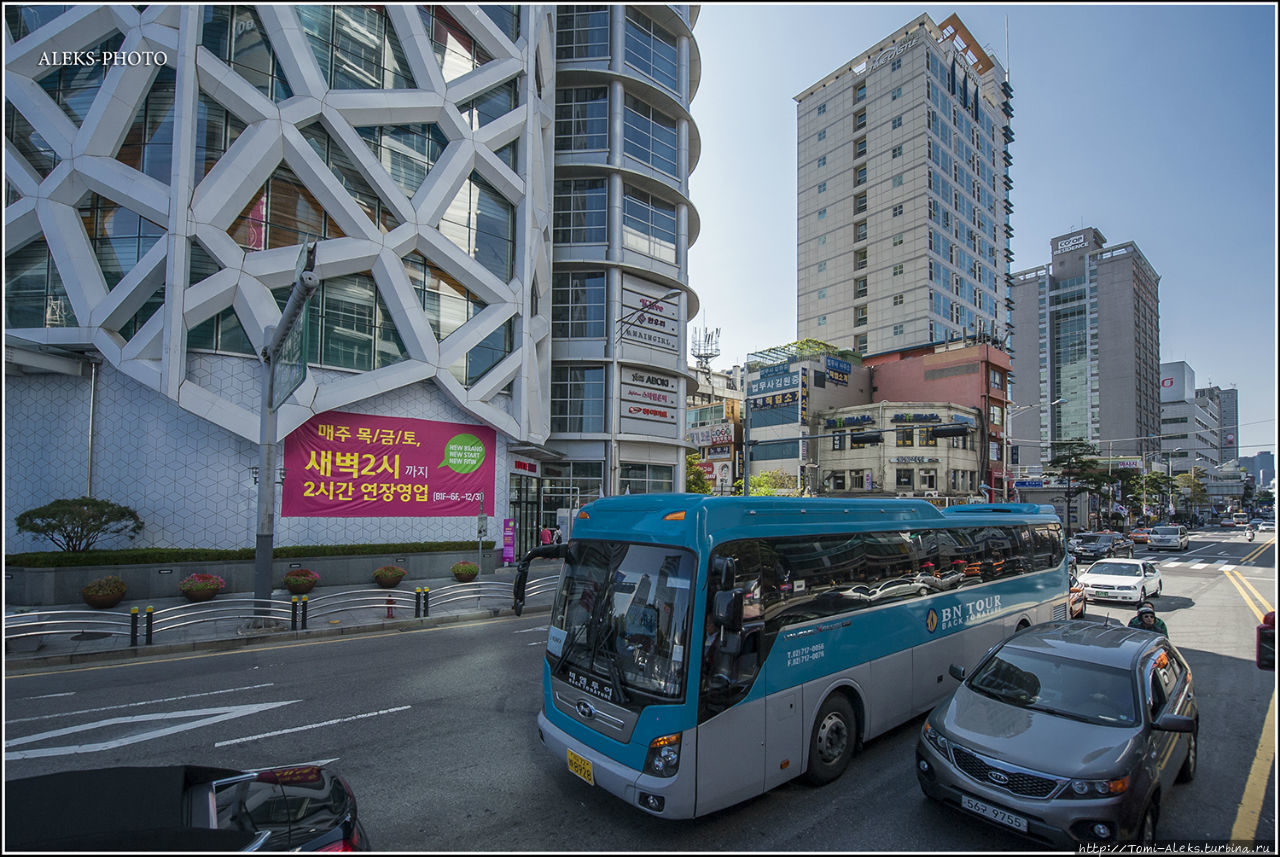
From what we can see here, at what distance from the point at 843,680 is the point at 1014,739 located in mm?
1683

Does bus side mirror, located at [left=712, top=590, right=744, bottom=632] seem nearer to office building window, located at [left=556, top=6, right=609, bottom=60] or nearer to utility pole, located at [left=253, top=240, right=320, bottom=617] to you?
utility pole, located at [left=253, top=240, right=320, bottom=617]

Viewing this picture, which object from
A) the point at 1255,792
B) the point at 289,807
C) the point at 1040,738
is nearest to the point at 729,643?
the point at 1040,738

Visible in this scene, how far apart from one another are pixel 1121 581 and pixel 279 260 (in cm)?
2822

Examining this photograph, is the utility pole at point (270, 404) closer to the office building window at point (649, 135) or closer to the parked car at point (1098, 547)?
the office building window at point (649, 135)

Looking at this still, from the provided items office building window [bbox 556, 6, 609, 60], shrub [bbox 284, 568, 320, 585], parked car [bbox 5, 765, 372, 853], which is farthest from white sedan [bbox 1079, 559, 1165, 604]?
office building window [bbox 556, 6, 609, 60]

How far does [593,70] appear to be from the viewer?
1209 inches

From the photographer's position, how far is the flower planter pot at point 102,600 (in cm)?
1474

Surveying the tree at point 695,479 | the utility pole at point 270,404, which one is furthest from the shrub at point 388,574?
the tree at point 695,479

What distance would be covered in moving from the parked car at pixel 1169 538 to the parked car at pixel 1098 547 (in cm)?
731

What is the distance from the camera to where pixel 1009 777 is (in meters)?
5.18

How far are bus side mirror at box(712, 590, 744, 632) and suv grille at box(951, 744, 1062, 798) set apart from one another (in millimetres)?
2546

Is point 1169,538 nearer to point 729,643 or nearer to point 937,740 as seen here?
point 937,740

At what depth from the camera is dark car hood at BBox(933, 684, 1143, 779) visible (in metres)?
5.05

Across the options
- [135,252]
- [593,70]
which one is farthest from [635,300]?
[135,252]
